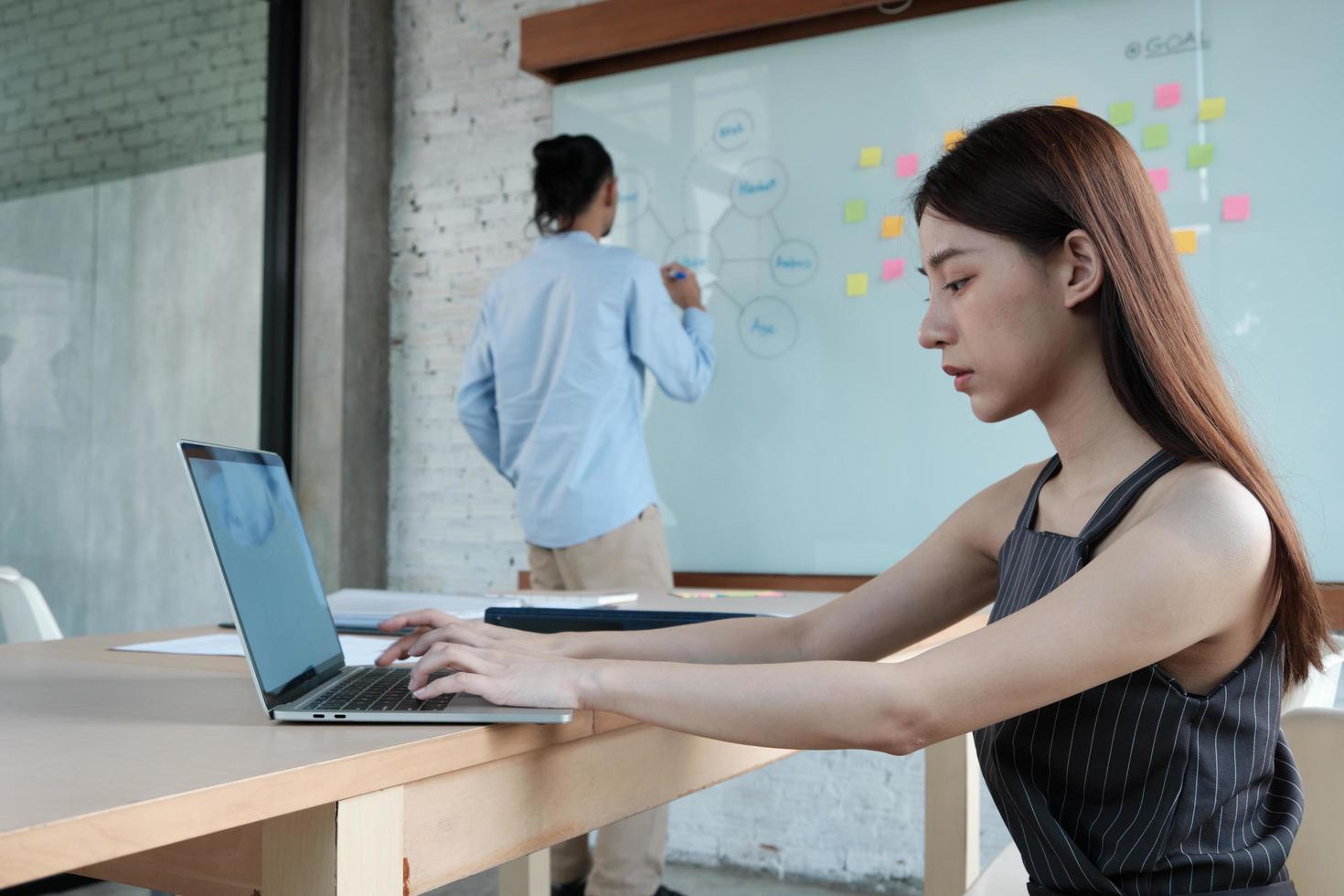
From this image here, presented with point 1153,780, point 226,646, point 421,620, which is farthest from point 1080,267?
point 226,646

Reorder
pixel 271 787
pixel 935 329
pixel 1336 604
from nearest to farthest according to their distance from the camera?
1. pixel 271 787
2. pixel 935 329
3. pixel 1336 604

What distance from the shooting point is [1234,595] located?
33.7 inches

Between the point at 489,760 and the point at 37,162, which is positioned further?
the point at 37,162

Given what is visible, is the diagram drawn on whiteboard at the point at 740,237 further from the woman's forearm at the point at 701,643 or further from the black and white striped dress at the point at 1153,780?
the black and white striped dress at the point at 1153,780

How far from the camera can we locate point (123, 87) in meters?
3.16

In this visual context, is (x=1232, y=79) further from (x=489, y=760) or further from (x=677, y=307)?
(x=489, y=760)

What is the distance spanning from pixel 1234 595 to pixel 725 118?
248 centimetres

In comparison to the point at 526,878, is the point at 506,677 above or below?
above

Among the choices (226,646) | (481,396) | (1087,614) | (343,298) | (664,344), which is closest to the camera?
(1087,614)

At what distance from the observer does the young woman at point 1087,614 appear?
84 cm

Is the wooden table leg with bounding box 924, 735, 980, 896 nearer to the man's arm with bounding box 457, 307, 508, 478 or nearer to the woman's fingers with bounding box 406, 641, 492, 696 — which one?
the woman's fingers with bounding box 406, 641, 492, 696

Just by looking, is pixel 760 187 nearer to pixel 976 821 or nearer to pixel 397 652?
pixel 976 821

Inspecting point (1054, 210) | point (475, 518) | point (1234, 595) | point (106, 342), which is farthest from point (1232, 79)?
point (106, 342)

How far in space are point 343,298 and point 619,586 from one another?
1.55 m
